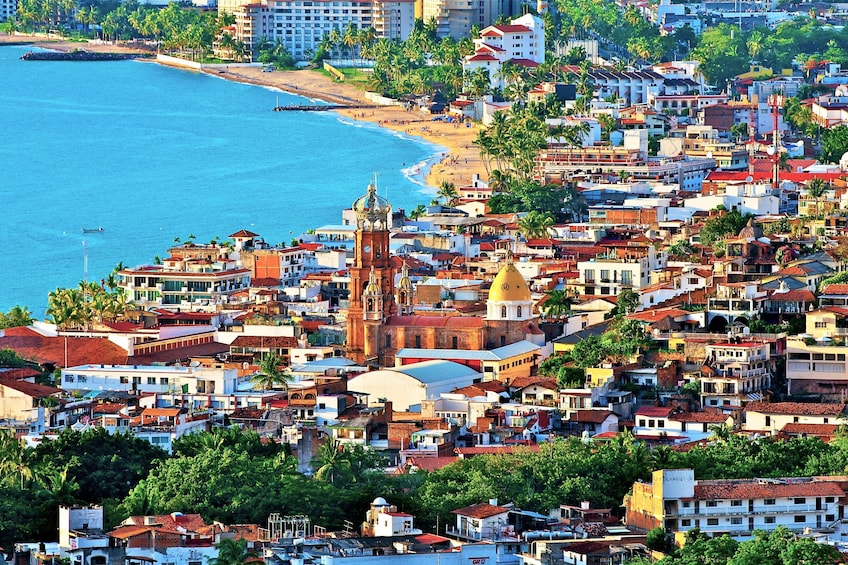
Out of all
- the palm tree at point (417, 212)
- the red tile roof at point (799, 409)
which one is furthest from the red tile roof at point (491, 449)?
the palm tree at point (417, 212)

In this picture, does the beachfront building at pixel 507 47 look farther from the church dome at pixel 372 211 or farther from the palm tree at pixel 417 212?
the church dome at pixel 372 211

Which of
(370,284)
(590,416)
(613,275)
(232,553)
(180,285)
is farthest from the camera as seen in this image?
(180,285)

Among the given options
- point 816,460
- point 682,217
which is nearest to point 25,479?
point 816,460

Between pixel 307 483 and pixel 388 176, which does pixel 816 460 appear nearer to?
pixel 307 483

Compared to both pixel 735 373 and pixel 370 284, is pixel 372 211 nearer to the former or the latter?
pixel 370 284

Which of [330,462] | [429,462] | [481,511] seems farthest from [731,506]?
[429,462]
